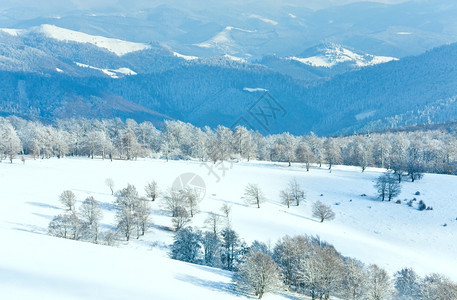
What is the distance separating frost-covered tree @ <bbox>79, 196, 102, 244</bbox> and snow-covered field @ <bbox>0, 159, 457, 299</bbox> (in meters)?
3.44

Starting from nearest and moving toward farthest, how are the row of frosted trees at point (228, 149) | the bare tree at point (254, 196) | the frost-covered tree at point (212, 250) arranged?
the frost-covered tree at point (212, 250) → the bare tree at point (254, 196) → the row of frosted trees at point (228, 149)

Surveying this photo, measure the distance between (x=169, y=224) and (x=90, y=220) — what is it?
13556 millimetres

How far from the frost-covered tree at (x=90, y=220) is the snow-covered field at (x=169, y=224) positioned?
344cm

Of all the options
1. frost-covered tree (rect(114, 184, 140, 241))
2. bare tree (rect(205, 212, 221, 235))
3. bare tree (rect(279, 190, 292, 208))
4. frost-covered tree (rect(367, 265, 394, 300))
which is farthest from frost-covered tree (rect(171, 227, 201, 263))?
bare tree (rect(279, 190, 292, 208))

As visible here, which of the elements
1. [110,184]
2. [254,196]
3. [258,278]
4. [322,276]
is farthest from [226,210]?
[258,278]

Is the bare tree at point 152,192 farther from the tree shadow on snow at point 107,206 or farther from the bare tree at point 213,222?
the bare tree at point 213,222

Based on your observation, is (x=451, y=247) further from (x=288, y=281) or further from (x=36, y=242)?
(x=36, y=242)

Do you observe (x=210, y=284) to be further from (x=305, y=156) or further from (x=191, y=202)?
(x=305, y=156)

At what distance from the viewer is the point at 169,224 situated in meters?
59.3

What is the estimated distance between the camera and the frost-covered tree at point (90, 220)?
4609cm

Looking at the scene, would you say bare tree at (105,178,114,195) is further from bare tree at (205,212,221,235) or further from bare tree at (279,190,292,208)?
bare tree at (279,190,292,208)

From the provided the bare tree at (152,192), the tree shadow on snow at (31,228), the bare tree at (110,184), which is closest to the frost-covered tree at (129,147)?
the bare tree at (110,184)

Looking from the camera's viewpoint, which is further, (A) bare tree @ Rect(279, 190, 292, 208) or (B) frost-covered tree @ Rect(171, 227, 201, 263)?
(A) bare tree @ Rect(279, 190, 292, 208)

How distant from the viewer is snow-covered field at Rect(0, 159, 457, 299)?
68.5 ft
